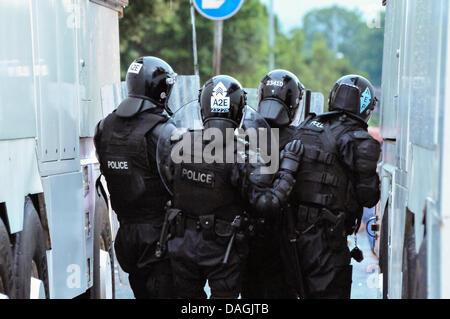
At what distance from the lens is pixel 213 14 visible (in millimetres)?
10445

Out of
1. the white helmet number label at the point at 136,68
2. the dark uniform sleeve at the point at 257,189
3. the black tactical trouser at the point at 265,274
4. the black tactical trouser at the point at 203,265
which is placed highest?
the white helmet number label at the point at 136,68

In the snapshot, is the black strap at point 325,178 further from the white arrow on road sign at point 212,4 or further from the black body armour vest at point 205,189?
the white arrow on road sign at point 212,4

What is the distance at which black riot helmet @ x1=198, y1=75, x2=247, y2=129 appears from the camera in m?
5.53

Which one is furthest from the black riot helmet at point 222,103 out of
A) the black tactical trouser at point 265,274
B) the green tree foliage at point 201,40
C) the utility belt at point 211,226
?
the green tree foliage at point 201,40

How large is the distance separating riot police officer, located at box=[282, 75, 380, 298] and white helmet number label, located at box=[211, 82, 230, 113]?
2.77 feet

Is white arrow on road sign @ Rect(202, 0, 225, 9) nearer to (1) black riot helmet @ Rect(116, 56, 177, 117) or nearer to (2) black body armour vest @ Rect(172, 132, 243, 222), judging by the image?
(1) black riot helmet @ Rect(116, 56, 177, 117)

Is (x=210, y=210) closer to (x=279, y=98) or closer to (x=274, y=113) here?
(x=274, y=113)

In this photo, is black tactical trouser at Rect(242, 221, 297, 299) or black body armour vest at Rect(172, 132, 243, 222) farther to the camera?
black tactical trouser at Rect(242, 221, 297, 299)

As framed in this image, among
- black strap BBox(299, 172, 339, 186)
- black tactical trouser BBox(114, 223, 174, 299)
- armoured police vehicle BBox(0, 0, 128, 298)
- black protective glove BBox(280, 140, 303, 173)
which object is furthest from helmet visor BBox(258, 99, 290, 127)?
armoured police vehicle BBox(0, 0, 128, 298)

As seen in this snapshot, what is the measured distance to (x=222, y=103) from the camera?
5527mm

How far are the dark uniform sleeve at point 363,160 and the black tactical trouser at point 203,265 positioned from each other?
100cm

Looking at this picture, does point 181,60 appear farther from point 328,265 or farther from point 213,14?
point 328,265

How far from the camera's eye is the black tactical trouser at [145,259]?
6.00 m
